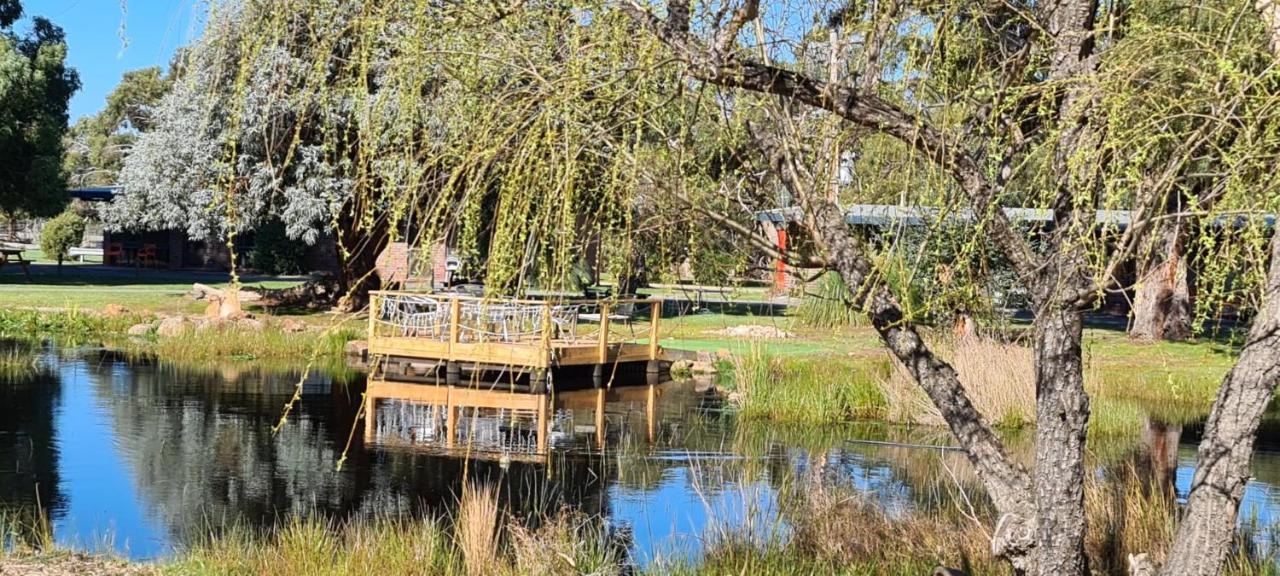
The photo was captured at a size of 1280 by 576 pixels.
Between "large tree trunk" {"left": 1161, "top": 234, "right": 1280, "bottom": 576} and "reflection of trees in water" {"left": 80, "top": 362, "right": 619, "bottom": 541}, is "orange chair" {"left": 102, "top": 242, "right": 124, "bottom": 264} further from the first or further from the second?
"large tree trunk" {"left": 1161, "top": 234, "right": 1280, "bottom": 576}

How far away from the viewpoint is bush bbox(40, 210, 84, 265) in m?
43.5

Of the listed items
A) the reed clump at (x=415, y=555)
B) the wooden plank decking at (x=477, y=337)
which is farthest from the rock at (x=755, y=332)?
the reed clump at (x=415, y=555)

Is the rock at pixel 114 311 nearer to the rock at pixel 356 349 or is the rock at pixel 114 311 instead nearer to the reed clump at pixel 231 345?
the reed clump at pixel 231 345

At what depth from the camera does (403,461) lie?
477 inches

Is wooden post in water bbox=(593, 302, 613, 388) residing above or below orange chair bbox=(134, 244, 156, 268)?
below

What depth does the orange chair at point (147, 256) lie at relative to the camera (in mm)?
41478

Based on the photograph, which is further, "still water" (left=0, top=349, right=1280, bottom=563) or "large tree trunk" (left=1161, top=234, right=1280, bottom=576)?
"still water" (left=0, top=349, right=1280, bottom=563)

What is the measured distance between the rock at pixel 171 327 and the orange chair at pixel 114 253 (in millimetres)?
22173

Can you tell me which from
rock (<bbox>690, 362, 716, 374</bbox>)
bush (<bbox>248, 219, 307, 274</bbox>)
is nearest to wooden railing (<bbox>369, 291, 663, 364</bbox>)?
rock (<bbox>690, 362, 716, 374</bbox>)

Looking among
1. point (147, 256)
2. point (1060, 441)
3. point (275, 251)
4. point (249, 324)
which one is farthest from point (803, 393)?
point (147, 256)

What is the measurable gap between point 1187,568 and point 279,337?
17.3 metres

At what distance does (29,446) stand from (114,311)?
11241 millimetres

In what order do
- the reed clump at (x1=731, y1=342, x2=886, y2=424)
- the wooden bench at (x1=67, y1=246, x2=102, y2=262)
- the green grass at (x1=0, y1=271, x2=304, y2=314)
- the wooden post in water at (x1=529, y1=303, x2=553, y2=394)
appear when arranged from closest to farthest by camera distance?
the reed clump at (x1=731, y1=342, x2=886, y2=424) → the wooden post in water at (x1=529, y1=303, x2=553, y2=394) → the green grass at (x1=0, y1=271, x2=304, y2=314) → the wooden bench at (x1=67, y1=246, x2=102, y2=262)

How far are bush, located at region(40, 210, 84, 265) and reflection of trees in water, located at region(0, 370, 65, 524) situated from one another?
28.7 metres
